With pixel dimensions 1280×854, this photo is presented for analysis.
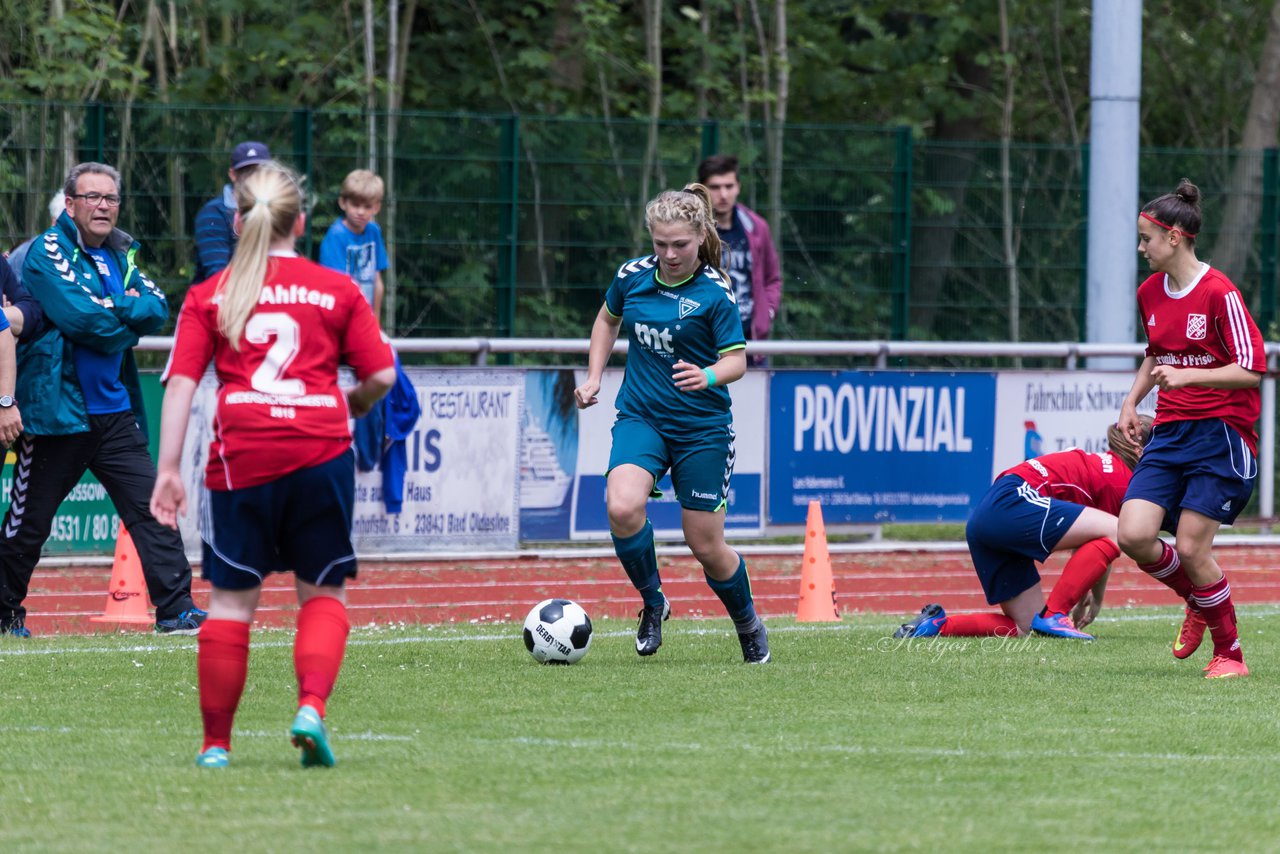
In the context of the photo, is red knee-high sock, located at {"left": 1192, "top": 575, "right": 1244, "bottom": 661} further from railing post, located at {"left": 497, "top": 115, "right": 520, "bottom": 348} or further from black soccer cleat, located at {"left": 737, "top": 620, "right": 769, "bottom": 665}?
railing post, located at {"left": 497, "top": 115, "right": 520, "bottom": 348}

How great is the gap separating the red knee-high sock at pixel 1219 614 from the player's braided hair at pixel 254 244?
424cm

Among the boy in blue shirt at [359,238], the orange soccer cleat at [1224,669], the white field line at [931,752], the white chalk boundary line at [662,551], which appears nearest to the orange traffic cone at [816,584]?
the white chalk boundary line at [662,551]

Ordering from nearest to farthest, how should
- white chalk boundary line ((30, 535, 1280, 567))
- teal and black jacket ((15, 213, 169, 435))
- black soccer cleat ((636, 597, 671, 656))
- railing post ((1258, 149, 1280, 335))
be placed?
black soccer cleat ((636, 597, 671, 656))
teal and black jacket ((15, 213, 169, 435))
white chalk boundary line ((30, 535, 1280, 567))
railing post ((1258, 149, 1280, 335))

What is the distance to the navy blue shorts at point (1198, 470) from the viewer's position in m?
8.05

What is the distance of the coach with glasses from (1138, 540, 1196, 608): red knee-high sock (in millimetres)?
4394

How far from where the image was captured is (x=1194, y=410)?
8117mm

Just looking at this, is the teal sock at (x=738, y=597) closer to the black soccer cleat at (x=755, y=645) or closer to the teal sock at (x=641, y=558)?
the black soccer cleat at (x=755, y=645)

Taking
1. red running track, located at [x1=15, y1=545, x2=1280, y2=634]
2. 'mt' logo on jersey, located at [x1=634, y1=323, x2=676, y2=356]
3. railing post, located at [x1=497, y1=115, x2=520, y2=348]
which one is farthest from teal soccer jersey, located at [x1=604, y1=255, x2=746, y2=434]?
railing post, located at [x1=497, y1=115, x2=520, y2=348]

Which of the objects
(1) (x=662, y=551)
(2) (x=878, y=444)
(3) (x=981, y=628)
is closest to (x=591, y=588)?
(1) (x=662, y=551)

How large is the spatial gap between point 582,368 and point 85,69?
249 inches

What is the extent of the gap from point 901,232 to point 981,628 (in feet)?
22.4

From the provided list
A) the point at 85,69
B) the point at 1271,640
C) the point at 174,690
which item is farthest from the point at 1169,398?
the point at 85,69

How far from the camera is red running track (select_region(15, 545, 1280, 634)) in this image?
11.0 meters

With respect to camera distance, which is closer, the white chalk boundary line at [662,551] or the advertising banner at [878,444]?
the white chalk boundary line at [662,551]
